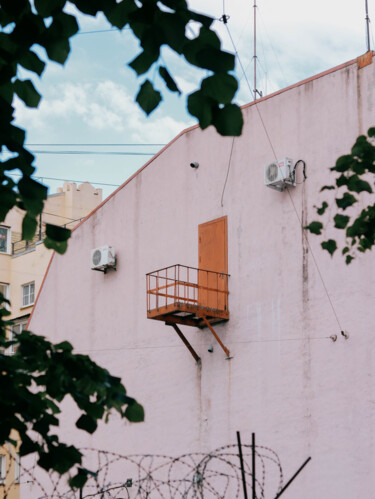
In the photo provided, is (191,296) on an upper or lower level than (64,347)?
upper

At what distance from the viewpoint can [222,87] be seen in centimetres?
469

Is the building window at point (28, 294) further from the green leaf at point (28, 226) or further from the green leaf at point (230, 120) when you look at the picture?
the green leaf at point (230, 120)

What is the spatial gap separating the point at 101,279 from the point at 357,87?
1071 cm

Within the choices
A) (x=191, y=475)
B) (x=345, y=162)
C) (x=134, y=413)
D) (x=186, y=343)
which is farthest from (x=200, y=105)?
Result: (x=186, y=343)

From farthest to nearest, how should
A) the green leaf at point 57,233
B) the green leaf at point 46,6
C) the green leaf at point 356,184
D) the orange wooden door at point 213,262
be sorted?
the orange wooden door at point 213,262 → the green leaf at point 356,184 → the green leaf at point 57,233 → the green leaf at point 46,6

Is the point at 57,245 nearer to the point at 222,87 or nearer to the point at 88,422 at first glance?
the point at 88,422

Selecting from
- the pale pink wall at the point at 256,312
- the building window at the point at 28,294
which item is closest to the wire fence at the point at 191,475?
the pale pink wall at the point at 256,312

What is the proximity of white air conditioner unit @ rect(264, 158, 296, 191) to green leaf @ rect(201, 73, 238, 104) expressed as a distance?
755 inches

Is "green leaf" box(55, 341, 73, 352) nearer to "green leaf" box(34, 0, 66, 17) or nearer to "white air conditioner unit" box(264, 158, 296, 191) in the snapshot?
"green leaf" box(34, 0, 66, 17)

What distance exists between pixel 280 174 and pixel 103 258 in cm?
755

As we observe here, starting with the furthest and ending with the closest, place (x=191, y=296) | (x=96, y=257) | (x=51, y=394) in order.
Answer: (x=96, y=257)
(x=191, y=296)
(x=51, y=394)

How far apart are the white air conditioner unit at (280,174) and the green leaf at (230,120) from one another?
1912 cm

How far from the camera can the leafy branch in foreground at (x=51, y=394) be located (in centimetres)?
621

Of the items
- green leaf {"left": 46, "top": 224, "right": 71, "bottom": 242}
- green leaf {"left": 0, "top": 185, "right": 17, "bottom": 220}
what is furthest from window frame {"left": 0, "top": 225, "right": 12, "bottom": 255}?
green leaf {"left": 46, "top": 224, "right": 71, "bottom": 242}
